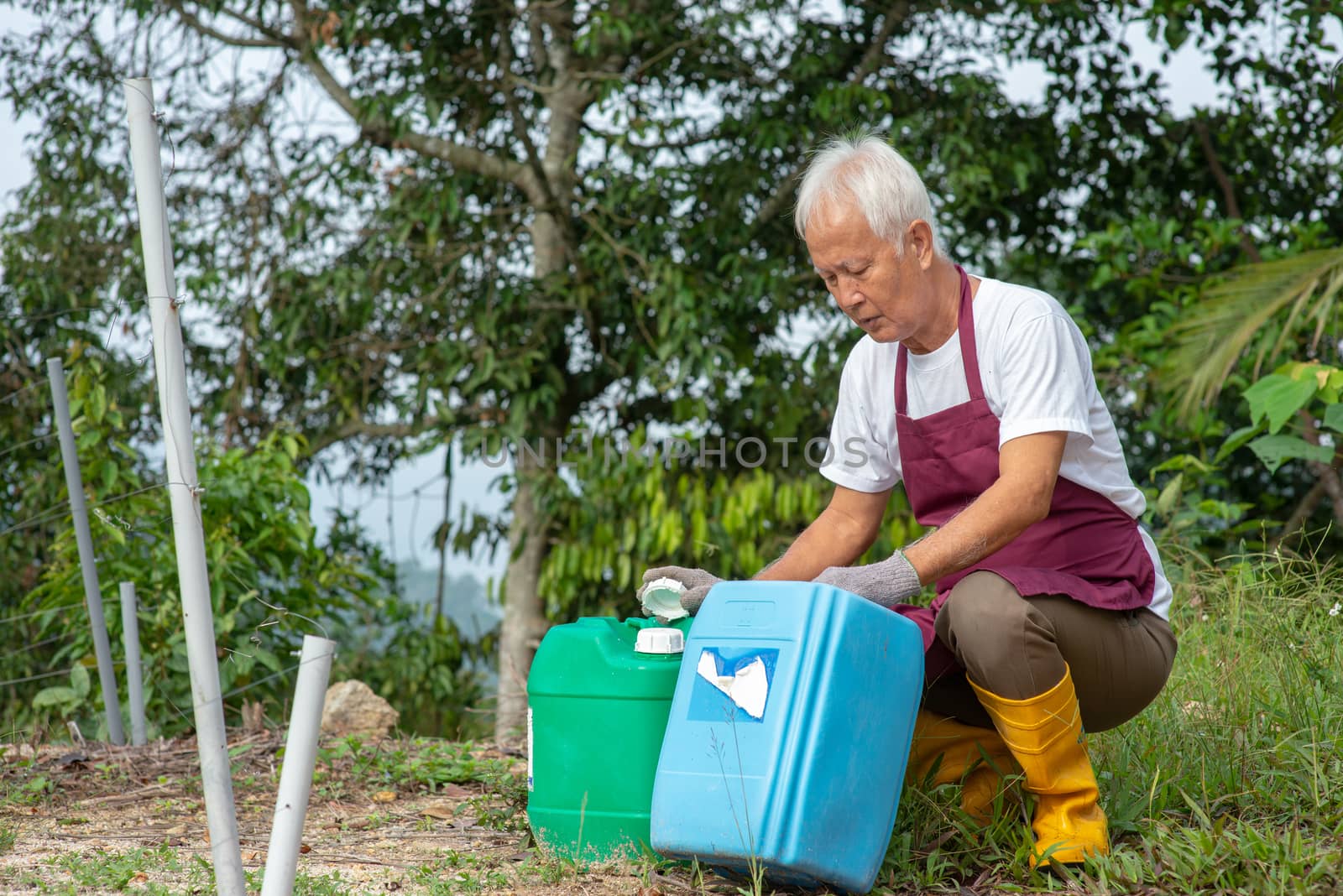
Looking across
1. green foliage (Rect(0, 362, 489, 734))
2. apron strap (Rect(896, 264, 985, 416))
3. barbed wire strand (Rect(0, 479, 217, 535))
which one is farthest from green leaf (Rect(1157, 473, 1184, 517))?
barbed wire strand (Rect(0, 479, 217, 535))

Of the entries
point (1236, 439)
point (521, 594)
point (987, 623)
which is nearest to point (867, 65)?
point (1236, 439)

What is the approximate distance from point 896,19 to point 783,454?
1.97m

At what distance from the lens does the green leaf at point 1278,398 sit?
3.37 m

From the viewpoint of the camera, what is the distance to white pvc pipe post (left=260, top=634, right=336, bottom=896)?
54.8 inches

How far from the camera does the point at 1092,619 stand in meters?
1.88

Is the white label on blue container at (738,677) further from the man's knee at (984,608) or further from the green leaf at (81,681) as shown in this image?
the green leaf at (81,681)

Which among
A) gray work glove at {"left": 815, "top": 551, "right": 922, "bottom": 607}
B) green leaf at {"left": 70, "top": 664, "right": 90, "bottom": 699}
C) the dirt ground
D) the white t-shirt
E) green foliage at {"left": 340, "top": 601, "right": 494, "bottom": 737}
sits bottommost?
green foliage at {"left": 340, "top": 601, "right": 494, "bottom": 737}

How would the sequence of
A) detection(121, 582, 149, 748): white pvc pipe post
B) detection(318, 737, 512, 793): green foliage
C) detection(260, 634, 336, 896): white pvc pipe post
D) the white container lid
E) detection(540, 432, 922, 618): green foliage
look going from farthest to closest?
detection(540, 432, 922, 618): green foliage → detection(121, 582, 149, 748): white pvc pipe post → detection(318, 737, 512, 793): green foliage → the white container lid → detection(260, 634, 336, 896): white pvc pipe post

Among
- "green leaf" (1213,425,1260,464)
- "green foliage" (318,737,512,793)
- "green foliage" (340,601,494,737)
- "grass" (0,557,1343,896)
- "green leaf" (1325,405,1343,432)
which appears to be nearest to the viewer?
"grass" (0,557,1343,896)

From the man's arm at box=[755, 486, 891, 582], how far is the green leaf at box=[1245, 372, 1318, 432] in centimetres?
176

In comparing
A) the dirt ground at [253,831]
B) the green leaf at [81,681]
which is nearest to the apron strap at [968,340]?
the dirt ground at [253,831]

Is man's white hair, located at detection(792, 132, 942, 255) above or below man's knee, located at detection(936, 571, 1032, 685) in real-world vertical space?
above

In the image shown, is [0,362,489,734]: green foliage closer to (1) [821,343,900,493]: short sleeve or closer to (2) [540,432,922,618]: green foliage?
(2) [540,432,922,618]: green foliage

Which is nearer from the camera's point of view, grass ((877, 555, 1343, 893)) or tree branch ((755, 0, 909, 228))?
grass ((877, 555, 1343, 893))
